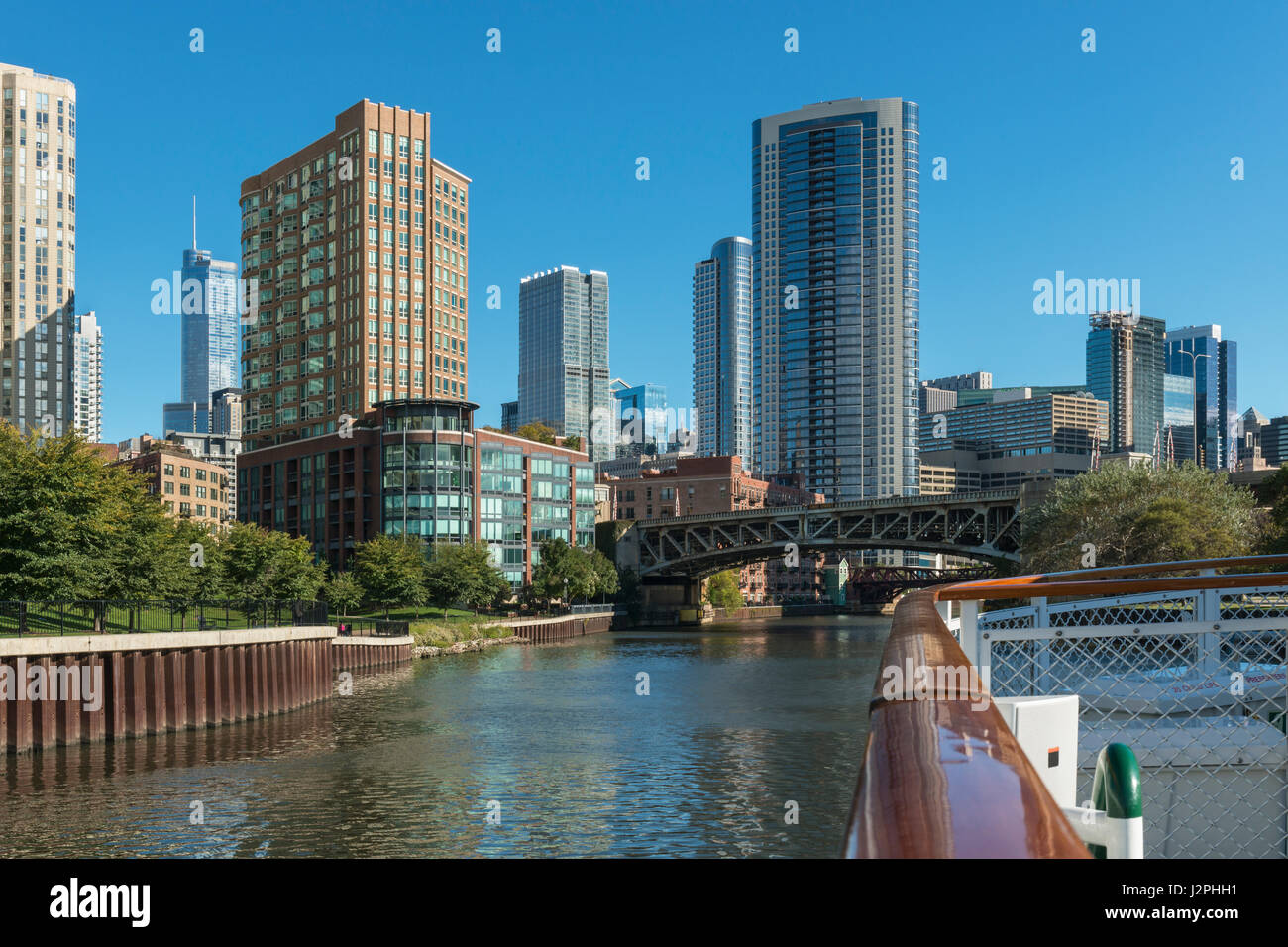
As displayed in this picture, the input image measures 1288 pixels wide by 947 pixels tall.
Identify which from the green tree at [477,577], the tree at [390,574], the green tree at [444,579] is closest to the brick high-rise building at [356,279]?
the green tree at [477,577]

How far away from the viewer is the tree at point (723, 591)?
138 metres

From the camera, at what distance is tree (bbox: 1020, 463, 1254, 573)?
45312 mm

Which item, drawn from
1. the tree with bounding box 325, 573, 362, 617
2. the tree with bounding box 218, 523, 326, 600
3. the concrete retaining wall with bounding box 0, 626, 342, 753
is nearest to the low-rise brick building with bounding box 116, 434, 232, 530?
the tree with bounding box 325, 573, 362, 617

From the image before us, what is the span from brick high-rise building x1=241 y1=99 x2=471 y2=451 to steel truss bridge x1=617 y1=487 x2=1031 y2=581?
1175 inches

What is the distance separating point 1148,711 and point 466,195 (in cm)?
12667

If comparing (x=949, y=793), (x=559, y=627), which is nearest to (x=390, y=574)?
(x=559, y=627)

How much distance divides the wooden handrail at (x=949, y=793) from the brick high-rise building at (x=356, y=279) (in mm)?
115473

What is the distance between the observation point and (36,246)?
156875 millimetres

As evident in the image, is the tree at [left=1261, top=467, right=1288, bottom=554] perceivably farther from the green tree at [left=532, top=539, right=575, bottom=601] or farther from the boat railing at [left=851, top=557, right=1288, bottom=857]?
the green tree at [left=532, top=539, right=575, bottom=601]

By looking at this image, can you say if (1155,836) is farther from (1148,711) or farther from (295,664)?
(295,664)

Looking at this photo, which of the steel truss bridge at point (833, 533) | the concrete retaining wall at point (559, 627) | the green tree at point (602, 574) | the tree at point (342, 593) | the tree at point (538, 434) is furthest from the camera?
the tree at point (538, 434)

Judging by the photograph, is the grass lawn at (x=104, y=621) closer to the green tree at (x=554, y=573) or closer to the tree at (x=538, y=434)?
the green tree at (x=554, y=573)

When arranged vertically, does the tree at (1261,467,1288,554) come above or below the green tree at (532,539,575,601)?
above
